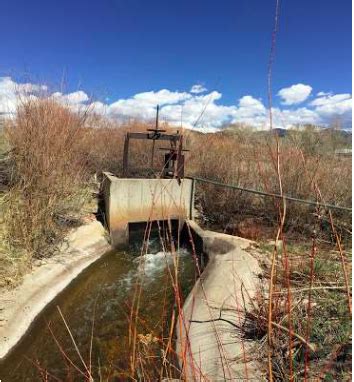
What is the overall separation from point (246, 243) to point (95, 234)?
3101 mm

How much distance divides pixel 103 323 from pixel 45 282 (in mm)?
1222

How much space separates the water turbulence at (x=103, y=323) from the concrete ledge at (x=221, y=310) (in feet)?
1.05

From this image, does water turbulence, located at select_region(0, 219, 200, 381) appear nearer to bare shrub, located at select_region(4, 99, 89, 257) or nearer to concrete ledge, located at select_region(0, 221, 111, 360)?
concrete ledge, located at select_region(0, 221, 111, 360)

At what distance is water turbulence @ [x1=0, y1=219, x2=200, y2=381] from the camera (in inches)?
148

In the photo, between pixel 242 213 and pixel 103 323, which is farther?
pixel 242 213

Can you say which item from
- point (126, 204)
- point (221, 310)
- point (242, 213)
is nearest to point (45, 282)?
point (126, 204)

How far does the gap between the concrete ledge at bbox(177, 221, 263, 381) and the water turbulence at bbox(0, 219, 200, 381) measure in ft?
1.05

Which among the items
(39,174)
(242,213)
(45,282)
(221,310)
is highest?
(39,174)

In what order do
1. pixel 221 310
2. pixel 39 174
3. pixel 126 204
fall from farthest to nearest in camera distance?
1. pixel 126 204
2. pixel 39 174
3. pixel 221 310

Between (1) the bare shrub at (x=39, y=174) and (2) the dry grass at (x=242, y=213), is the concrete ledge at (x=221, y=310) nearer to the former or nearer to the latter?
(2) the dry grass at (x=242, y=213)

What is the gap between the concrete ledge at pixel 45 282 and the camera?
436 cm

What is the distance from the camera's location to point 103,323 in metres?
4.71

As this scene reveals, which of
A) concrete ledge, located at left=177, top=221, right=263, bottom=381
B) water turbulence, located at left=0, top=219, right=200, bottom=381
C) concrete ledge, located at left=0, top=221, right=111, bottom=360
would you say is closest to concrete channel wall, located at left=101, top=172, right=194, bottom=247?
concrete ledge, located at left=0, top=221, right=111, bottom=360

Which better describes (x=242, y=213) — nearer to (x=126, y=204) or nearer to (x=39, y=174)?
(x=126, y=204)
